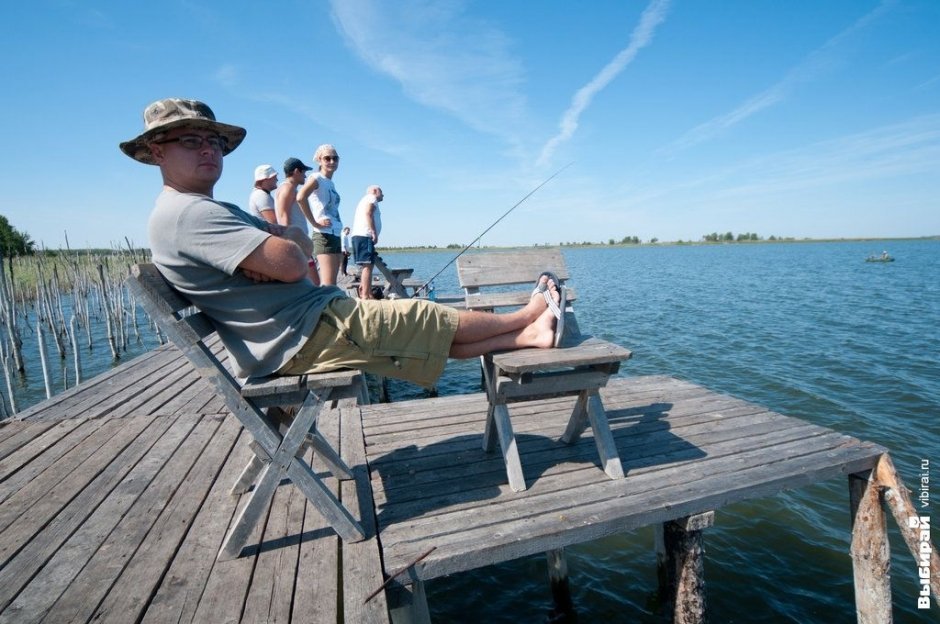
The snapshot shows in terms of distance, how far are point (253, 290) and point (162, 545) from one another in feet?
4.84

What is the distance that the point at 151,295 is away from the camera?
2195 mm

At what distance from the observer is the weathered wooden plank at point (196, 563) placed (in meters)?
2.10

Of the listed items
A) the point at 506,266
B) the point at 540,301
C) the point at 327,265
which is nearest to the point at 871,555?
the point at 540,301

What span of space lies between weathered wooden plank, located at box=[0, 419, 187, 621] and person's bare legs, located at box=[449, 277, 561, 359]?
7.30ft

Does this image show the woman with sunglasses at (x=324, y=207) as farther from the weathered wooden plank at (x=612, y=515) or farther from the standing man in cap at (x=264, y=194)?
the weathered wooden plank at (x=612, y=515)

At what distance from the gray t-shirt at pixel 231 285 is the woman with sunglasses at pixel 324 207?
176 inches

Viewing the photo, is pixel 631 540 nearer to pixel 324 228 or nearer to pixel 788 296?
pixel 324 228

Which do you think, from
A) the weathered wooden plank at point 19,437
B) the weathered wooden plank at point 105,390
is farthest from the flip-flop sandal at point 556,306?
the weathered wooden plank at point 105,390

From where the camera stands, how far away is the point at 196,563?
241 centimetres

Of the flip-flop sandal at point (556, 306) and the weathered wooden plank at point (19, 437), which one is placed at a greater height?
the flip-flop sandal at point (556, 306)

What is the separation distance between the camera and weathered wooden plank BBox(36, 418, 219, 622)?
219cm

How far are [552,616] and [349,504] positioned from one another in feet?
8.11

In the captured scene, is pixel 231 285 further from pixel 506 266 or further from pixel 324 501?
pixel 506 266

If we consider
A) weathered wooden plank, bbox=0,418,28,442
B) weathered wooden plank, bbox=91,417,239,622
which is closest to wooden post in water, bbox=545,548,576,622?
weathered wooden plank, bbox=91,417,239,622
